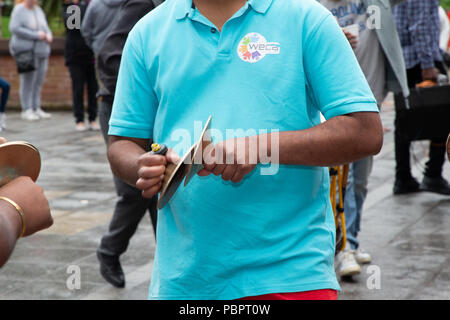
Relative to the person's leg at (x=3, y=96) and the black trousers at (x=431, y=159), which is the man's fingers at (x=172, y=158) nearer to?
the black trousers at (x=431, y=159)

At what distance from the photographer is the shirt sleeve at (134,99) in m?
2.44

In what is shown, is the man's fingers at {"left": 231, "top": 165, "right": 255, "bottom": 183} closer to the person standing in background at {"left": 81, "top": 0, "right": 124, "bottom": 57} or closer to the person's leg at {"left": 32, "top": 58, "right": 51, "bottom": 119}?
the person standing in background at {"left": 81, "top": 0, "right": 124, "bottom": 57}

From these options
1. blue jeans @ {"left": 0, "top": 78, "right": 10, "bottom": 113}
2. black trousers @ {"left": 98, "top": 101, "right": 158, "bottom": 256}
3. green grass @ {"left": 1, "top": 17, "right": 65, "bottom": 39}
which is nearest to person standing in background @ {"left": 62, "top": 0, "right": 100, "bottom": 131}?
blue jeans @ {"left": 0, "top": 78, "right": 10, "bottom": 113}

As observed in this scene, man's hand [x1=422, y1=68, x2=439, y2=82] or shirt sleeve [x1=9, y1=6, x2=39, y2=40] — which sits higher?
man's hand [x1=422, y1=68, x2=439, y2=82]

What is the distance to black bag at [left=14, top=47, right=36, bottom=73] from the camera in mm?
13297

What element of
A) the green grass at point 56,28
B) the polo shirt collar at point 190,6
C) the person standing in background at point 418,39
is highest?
the polo shirt collar at point 190,6

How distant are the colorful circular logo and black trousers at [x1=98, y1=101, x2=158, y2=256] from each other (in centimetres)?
264

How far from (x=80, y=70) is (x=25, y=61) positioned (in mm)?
1253

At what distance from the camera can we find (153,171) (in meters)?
2.05

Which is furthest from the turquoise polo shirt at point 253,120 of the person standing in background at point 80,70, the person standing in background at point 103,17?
the person standing in background at point 80,70

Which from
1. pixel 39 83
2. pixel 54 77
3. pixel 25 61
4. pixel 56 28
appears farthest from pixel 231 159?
pixel 56 28

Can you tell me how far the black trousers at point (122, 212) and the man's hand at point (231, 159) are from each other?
109 inches
